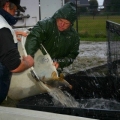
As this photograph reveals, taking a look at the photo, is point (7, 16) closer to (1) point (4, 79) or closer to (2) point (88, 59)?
(1) point (4, 79)

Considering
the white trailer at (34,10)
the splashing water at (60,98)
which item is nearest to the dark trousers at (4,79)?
the splashing water at (60,98)

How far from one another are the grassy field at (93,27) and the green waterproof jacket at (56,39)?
9.42 meters

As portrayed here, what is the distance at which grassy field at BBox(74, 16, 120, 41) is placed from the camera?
47.9 ft

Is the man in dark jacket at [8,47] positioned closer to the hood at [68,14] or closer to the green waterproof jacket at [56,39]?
the green waterproof jacket at [56,39]

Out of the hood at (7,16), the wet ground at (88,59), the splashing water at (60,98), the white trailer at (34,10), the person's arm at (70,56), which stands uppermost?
the hood at (7,16)

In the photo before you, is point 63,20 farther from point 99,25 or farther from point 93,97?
point 99,25

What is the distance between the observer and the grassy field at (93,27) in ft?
47.9

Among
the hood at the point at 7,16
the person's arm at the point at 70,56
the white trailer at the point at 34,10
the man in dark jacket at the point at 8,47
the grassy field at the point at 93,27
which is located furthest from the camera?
the grassy field at the point at 93,27

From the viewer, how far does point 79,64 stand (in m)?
7.87

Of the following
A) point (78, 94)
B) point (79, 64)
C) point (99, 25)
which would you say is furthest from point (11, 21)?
point (99, 25)

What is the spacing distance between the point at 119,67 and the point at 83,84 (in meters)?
0.60

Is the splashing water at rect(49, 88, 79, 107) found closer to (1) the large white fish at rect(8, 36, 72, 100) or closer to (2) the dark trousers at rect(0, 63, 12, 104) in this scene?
(1) the large white fish at rect(8, 36, 72, 100)

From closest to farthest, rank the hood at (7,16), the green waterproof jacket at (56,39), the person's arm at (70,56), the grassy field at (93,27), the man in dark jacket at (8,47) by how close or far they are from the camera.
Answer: the man in dark jacket at (8,47) → the hood at (7,16) → the green waterproof jacket at (56,39) → the person's arm at (70,56) → the grassy field at (93,27)

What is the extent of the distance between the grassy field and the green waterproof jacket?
30.9ft
